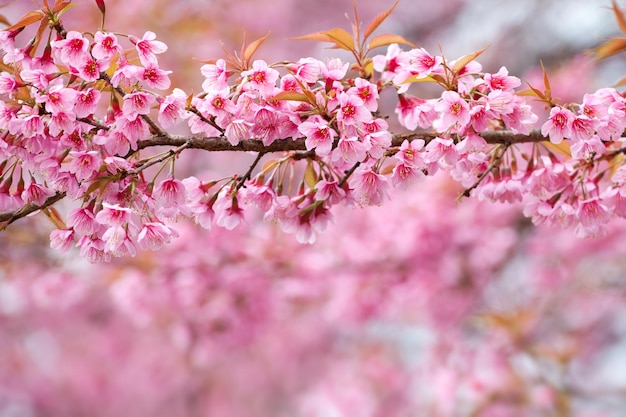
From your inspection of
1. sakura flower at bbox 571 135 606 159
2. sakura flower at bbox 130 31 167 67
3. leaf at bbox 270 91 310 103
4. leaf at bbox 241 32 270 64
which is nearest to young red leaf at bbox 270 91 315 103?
leaf at bbox 270 91 310 103

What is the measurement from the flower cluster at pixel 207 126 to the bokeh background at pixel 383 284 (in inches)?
23.5

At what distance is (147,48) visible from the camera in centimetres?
109

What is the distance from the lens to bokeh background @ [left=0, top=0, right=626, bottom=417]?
3.16 meters

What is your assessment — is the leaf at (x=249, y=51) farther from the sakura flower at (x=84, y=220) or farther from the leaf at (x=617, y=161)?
the leaf at (x=617, y=161)

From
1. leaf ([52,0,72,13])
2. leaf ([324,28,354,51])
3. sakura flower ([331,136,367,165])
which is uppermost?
leaf ([324,28,354,51])

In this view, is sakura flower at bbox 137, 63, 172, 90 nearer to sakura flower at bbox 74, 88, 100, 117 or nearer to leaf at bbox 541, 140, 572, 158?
sakura flower at bbox 74, 88, 100, 117

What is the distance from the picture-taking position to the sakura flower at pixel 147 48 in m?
1.08

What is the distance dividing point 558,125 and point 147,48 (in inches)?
27.3

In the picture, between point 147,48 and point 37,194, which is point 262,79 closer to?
point 147,48

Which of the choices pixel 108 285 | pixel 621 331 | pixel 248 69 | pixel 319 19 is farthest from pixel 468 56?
pixel 319 19

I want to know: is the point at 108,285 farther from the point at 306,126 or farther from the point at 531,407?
the point at 306,126

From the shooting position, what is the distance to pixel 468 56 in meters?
1.08

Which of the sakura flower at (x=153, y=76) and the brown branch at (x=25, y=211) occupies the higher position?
the sakura flower at (x=153, y=76)

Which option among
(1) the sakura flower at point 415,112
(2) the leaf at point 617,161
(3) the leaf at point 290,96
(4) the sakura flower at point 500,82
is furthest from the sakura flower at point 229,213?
(2) the leaf at point 617,161
